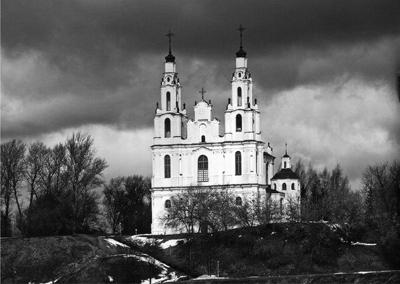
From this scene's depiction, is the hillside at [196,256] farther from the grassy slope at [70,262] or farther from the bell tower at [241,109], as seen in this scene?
the bell tower at [241,109]

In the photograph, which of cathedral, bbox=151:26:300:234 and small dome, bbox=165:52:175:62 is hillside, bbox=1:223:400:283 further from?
small dome, bbox=165:52:175:62

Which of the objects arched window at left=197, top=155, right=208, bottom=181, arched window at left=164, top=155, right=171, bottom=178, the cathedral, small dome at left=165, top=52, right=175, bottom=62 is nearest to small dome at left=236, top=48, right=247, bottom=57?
the cathedral

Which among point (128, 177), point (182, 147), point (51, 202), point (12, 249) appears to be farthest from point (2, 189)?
point (128, 177)

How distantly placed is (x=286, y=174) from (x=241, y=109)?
974 cm

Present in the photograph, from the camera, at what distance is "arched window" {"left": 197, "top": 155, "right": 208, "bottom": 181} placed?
307 feet

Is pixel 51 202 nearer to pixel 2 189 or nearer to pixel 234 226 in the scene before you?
pixel 2 189

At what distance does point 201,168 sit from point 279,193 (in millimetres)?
7711

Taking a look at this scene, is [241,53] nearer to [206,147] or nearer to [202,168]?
[206,147]

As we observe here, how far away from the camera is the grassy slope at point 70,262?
70938mm

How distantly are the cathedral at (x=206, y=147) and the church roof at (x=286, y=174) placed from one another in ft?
8.33

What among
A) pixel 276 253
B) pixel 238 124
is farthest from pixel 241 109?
pixel 276 253

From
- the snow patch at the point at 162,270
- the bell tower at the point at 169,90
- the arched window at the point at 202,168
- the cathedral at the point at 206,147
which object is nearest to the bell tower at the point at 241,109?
the cathedral at the point at 206,147

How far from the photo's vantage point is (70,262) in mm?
74688

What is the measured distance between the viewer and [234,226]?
278 ft
